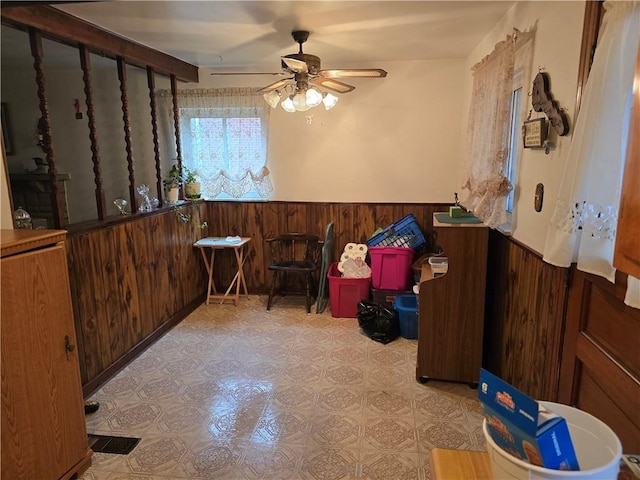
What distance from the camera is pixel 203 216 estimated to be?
4445 mm

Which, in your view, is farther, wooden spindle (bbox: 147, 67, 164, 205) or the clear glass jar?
wooden spindle (bbox: 147, 67, 164, 205)

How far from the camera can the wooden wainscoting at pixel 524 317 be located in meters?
1.85

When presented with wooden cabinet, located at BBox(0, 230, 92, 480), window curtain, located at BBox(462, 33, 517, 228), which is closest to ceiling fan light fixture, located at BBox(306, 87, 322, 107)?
window curtain, located at BBox(462, 33, 517, 228)

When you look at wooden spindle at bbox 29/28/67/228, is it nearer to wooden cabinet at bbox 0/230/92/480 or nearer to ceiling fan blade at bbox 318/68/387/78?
wooden cabinet at bbox 0/230/92/480

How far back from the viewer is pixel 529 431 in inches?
30.5

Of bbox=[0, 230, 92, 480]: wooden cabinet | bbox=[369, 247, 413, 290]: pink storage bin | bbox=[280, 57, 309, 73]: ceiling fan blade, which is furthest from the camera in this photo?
bbox=[369, 247, 413, 290]: pink storage bin

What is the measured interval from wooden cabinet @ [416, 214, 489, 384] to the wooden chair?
154 centimetres

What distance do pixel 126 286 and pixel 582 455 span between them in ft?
9.83

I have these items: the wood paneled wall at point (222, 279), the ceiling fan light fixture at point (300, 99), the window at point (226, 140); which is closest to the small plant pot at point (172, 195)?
the wood paneled wall at point (222, 279)

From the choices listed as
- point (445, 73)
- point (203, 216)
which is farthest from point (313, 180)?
point (445, 73)

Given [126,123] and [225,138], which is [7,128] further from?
[225,138]

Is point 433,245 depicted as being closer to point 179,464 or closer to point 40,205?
point 179,464

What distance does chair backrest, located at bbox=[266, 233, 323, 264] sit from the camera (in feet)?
14.1

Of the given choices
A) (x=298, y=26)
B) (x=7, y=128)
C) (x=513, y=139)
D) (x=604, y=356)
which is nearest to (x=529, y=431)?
(x=604, y=356)
